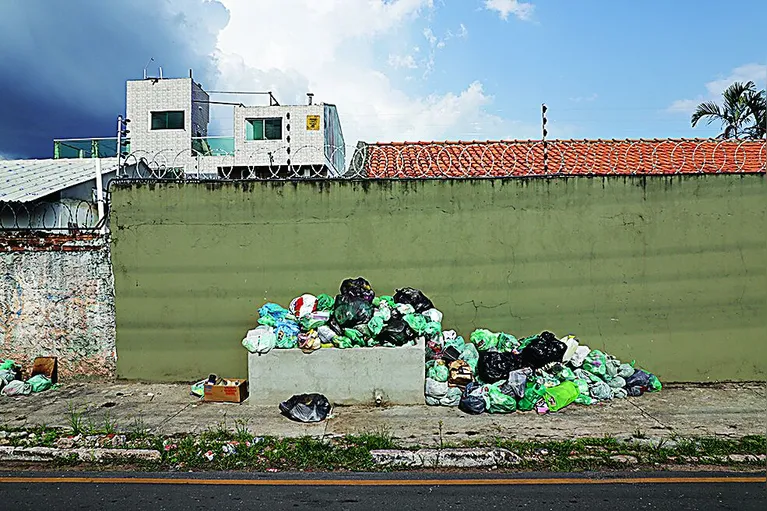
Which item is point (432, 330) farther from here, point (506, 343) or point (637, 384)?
point (637, 384)

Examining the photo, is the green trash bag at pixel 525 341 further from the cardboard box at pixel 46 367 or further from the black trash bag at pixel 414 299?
the cardboard box at pixel 46 367

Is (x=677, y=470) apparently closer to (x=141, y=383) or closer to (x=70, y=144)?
(x=141, y=383)

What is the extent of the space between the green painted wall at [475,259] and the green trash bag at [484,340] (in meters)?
0.25

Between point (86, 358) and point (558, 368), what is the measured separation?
6.35m

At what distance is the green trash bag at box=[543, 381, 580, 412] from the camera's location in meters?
7.04

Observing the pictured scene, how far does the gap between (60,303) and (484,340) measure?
19.1 ft

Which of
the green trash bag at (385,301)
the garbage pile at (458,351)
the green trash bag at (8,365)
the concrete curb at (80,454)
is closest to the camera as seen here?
the concrete curb at (80,454)

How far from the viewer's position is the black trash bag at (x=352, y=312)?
24.3 feet

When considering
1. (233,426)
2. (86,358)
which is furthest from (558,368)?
(86,358)

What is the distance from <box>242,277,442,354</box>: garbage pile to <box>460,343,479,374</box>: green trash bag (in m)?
0.40

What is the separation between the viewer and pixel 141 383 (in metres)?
8.55

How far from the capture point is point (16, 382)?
8.02m

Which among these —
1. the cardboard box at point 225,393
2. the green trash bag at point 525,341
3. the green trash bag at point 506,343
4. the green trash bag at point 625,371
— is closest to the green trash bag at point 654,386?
the green trash bag at point 625,371

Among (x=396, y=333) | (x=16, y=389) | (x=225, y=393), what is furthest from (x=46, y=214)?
(x=396, y=333)
